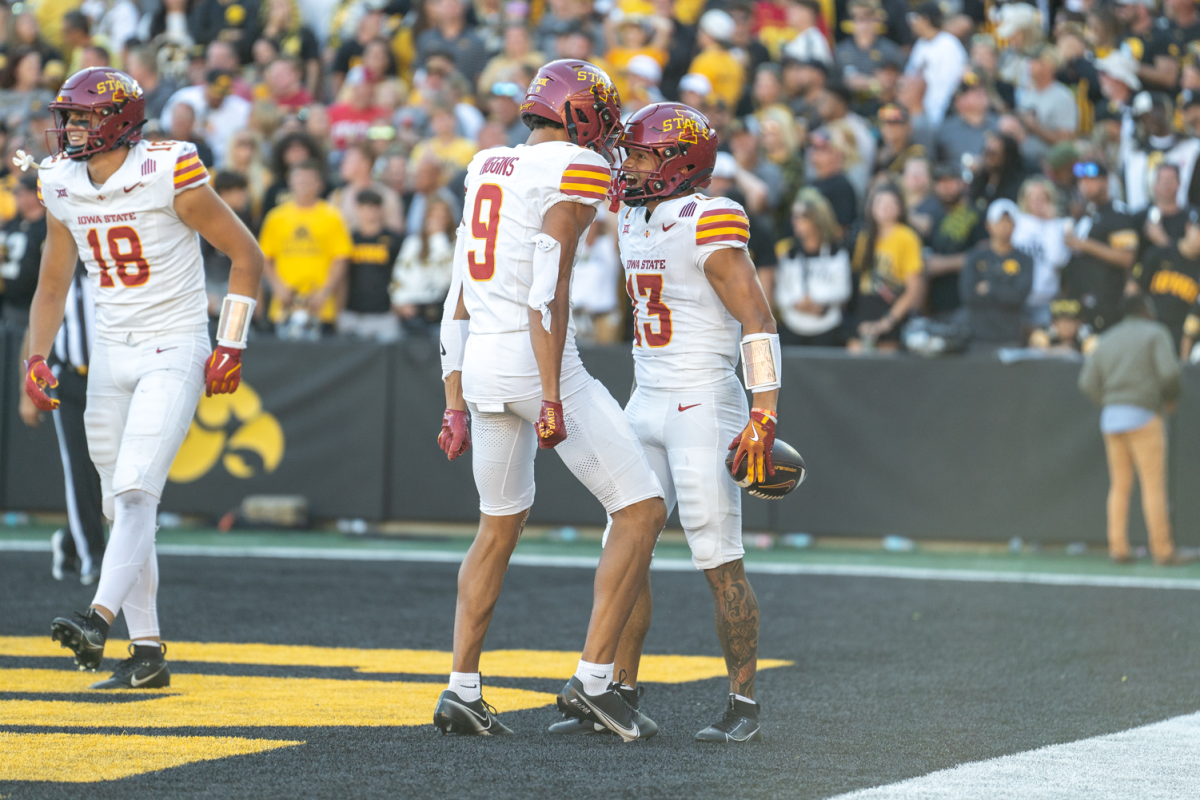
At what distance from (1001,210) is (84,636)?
8.17m

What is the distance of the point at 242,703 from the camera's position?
5586mm

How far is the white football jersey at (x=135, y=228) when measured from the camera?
19.6 ft

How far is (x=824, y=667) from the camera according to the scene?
6785 mm

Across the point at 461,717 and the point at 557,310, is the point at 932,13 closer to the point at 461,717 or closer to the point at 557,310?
the point at 557,310

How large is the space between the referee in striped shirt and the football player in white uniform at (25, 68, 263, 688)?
2.23 m

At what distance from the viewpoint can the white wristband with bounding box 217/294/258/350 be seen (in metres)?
6.01

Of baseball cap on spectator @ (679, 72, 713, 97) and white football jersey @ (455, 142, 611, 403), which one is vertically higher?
baseball cap on spectator @ (679, 72, 713, 97)

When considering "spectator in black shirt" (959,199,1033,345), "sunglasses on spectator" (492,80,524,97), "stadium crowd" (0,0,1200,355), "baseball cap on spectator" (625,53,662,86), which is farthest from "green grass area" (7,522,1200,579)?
"baseball cap on spectator" (625,53,662,86)

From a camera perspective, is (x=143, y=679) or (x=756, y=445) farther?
(x=143, y=679)

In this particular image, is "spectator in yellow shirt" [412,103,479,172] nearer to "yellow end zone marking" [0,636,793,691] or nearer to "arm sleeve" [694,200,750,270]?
"yellow end zone marking" [0,636,793,691]

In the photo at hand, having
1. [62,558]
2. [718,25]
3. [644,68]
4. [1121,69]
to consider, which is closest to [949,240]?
[1121,69]

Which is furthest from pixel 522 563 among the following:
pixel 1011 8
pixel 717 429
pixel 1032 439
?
pixel 1011 8

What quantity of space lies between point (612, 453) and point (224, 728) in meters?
1.53

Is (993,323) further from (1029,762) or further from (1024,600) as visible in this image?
(1029,762)
